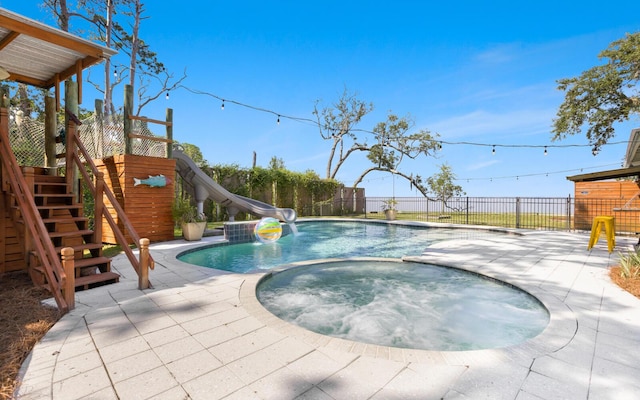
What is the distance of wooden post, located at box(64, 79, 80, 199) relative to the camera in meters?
4.52

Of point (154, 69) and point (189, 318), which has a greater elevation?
point (154, 69)

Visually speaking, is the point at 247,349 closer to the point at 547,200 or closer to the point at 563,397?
the point at 563,397

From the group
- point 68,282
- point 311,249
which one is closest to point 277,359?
point 68,282

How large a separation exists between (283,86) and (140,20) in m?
7.84

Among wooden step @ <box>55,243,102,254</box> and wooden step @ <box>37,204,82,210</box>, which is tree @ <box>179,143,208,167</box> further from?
wooden step @ <box>55,243,102,254</box>

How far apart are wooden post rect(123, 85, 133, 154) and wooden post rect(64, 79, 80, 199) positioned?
6.13 ft

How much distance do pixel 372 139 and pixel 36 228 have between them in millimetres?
21925

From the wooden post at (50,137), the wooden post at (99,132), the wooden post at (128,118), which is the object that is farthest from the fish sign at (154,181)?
the wooden post at (50,137)

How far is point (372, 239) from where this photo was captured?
941cm

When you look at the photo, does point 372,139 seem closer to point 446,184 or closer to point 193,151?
point 446,184

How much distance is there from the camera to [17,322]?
2641mm

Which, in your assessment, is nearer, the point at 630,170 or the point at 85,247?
the point at 85,247

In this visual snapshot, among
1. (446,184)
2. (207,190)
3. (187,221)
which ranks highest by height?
(446,184)

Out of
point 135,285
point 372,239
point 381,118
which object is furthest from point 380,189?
point 135,285
